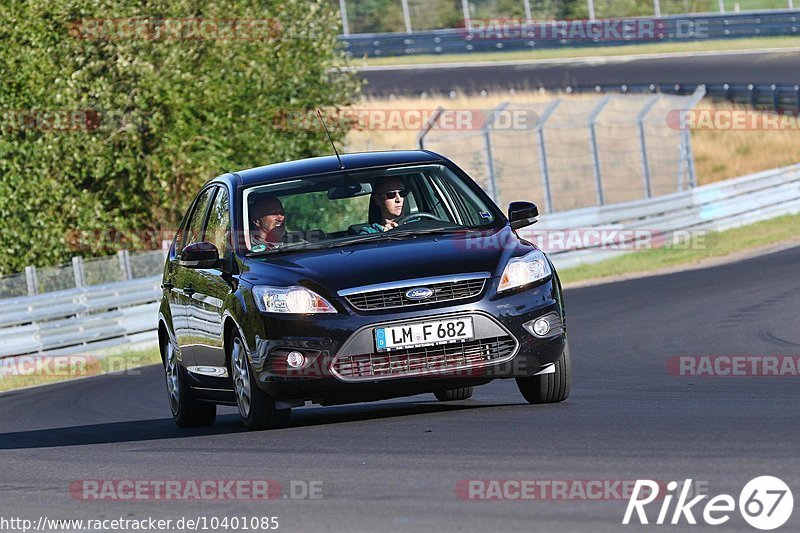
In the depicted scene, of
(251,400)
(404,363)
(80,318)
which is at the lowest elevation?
(80,318)

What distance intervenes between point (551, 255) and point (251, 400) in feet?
53.8

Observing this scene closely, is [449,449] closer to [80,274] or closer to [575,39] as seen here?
[80,274]

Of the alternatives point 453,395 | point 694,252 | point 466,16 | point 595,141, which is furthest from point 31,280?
point 466,16

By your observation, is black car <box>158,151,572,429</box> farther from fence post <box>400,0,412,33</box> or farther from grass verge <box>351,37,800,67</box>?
fence post <box>400,0,412,33</box>

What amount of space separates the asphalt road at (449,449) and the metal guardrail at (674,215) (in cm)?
1114

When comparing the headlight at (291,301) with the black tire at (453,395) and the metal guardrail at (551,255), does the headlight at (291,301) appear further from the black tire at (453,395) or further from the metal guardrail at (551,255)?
the metal guardrail at (551,255)

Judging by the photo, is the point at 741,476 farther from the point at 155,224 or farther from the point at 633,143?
the point at 633,143

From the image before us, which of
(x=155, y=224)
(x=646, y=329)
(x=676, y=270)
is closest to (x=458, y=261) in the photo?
(x=646, y=329)

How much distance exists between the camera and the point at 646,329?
1584cm

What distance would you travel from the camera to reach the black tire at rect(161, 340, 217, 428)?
1072 cm

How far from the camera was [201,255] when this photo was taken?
9625 millimetres

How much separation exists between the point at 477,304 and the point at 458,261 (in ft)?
0.99

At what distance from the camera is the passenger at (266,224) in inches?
378

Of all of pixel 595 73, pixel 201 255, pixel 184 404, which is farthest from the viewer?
pixel 595 73
